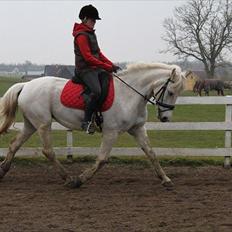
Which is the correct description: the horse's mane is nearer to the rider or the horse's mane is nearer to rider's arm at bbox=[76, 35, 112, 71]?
the rider

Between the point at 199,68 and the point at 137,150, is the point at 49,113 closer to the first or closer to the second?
the point at 137,150

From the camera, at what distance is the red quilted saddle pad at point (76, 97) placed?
22.8 feet

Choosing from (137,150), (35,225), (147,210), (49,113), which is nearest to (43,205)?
(35,225)

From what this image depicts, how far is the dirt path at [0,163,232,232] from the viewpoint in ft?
16.2

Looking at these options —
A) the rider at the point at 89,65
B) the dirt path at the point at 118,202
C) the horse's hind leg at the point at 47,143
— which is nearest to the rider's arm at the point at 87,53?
the rider at the point at 89,65

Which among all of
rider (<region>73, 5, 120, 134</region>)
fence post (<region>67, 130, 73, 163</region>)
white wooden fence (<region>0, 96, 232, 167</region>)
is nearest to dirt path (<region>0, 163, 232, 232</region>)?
white wooden fence (<region>0, 96, 232, 167</region>)

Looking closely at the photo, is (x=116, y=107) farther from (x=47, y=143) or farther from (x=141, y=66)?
(x=47, y=143)

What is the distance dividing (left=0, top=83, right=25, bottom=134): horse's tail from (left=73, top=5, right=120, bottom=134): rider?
3.71 ft

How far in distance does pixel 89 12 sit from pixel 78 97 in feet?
4.13

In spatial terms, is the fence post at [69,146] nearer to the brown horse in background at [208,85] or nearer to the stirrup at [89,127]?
the stirrup at [89,127]

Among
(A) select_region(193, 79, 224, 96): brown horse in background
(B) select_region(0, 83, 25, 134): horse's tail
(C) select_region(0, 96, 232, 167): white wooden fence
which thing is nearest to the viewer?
(B) select_region(0, 83, 25, 134): horse's tail

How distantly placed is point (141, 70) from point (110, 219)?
9.26 ft

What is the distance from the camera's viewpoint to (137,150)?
899 cm

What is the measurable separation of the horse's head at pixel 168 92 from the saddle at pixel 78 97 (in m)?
0.70
